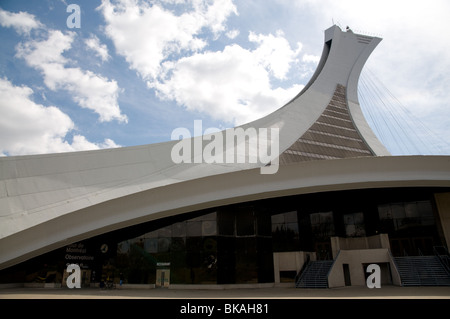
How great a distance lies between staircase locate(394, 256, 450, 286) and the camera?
16.4 metres

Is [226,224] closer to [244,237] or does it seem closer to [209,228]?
[209,228]

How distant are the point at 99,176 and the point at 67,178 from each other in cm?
179

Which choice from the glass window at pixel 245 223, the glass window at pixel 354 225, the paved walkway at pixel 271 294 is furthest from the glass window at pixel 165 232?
the glass window at pixel 354 225

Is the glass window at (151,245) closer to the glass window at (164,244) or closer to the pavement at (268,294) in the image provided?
the glass window at (164,244)

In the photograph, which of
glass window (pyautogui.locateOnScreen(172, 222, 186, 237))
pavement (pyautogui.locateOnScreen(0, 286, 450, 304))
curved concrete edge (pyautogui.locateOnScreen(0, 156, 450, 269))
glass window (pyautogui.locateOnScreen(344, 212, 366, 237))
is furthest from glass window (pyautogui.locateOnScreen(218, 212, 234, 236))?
glass window (pyautogui.locateOnScreen(344, 212, 366, 237))

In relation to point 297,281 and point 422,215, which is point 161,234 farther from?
point 422,215

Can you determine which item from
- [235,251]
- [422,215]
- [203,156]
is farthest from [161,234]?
[422,215]

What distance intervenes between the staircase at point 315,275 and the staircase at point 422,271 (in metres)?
3.94

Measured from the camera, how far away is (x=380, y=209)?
20.8 metres

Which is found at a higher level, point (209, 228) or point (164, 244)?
point (209, 228)

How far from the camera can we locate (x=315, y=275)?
707 inches

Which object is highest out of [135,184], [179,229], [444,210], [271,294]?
[135,184]

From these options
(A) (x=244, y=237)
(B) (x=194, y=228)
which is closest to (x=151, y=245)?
(B) (x=194, y=228)

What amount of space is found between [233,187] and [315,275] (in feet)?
24.5
